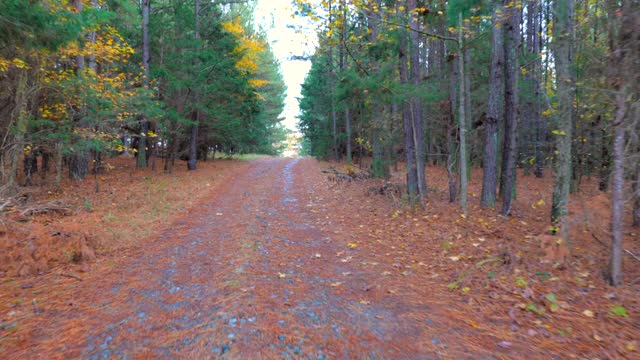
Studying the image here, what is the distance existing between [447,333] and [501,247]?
3061 millimetres

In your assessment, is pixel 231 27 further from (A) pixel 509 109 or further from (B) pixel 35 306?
(B) pixel 35 306

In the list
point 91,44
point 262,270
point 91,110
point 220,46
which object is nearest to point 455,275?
point 262,270

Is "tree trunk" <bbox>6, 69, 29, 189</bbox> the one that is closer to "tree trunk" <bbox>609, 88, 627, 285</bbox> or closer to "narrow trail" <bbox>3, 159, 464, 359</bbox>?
"narrow trail" <bbox>3, 159, 464, 359</bbox>

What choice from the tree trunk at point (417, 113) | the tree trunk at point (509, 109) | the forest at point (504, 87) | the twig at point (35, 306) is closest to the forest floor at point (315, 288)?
the twig at point (35, 306)

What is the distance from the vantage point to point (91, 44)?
453 inches

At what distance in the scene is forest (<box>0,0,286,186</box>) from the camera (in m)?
7.28

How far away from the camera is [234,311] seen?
4.21 m

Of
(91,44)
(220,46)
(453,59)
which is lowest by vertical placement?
(453,59)

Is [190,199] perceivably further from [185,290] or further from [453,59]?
[453,59]

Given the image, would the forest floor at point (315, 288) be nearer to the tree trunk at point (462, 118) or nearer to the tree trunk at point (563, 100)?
the tree trunk at point (563, 100)

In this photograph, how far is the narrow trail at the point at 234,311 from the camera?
3441 mm

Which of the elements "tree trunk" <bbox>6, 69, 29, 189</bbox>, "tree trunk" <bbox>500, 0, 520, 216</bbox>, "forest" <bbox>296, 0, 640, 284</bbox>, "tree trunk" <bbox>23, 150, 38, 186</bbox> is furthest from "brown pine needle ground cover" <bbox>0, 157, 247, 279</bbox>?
"tree trunk" <bbox>500, 0, 520, 216</bbox>

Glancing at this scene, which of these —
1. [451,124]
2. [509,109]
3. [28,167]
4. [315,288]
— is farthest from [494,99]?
[28,167]

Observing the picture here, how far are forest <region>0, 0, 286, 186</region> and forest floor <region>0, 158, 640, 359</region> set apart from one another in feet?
10.4
